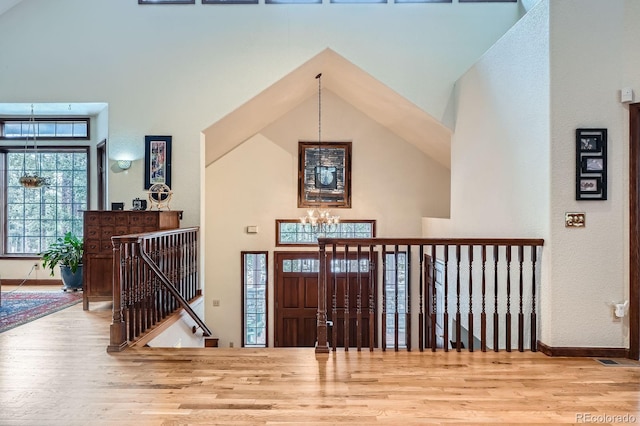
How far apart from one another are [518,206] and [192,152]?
4.53 metres

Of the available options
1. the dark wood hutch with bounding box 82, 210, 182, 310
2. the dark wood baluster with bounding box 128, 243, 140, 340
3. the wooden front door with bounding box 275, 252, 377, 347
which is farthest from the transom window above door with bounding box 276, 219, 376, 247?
the dark wood baluster with bounding box 128, 243, 140, 340

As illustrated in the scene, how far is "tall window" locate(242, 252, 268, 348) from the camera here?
8758mm

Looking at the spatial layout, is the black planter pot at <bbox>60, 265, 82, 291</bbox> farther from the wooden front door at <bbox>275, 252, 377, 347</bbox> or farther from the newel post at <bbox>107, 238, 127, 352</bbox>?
the wooden front door at <bbox>275, 252, 377, 347</bbox>

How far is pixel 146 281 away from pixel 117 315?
1.91ft

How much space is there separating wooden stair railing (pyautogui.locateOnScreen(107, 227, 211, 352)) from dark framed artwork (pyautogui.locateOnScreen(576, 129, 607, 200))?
156 inches

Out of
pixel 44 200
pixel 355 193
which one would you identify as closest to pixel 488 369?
pixel 355 193

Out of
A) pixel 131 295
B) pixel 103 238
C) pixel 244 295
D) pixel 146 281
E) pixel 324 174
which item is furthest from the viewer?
pixel 244 295

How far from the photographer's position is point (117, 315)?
3.70 m

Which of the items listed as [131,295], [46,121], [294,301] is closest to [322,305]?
[131,295]

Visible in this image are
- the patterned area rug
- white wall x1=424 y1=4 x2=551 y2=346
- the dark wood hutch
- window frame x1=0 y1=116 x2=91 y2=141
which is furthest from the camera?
window frame x1=0 y1=116 x2=91 y2=141

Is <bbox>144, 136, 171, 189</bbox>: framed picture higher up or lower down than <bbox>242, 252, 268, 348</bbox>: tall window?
higher up

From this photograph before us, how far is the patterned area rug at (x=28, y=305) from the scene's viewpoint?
479 centimetres

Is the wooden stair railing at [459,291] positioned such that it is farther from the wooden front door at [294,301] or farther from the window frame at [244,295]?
the window frame at [244,295]

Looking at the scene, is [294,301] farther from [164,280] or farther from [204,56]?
[204,56]
